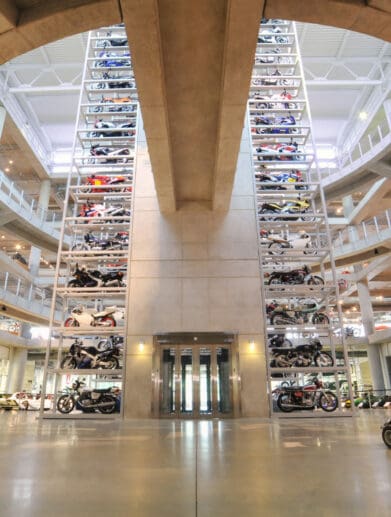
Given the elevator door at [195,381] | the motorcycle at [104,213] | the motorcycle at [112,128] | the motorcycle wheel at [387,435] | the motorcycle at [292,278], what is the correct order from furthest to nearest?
the motorcycle at [112,128] < the motorcycle at [104,213] < the motorcycle at [292,278] < the elevator door at [195,381] < the motorcycle wheel at [387,435]

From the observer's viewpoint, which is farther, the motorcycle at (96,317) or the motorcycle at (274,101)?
the motorcycle at (274,101)

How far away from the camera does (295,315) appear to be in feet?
37.6

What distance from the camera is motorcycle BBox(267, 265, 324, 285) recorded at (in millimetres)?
11383

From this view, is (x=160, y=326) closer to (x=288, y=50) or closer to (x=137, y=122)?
(x=137, y=122)

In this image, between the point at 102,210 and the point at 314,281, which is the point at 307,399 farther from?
the point at 102,210

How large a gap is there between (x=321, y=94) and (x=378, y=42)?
4.37 m

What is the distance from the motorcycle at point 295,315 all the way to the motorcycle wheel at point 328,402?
78.3 inches

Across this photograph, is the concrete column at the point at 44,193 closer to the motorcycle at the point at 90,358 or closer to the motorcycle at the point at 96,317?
the motorcycle at the point at 96,317

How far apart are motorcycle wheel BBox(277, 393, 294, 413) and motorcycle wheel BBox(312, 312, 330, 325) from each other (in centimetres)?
226

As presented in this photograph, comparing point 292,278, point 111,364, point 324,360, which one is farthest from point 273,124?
point 111,364

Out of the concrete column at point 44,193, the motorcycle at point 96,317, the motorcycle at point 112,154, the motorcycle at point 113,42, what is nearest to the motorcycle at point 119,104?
the motorcycle at point 112,154

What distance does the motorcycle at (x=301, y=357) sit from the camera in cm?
1038

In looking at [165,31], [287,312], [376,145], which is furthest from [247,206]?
[376,145]

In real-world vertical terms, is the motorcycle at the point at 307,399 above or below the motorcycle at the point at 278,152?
below
